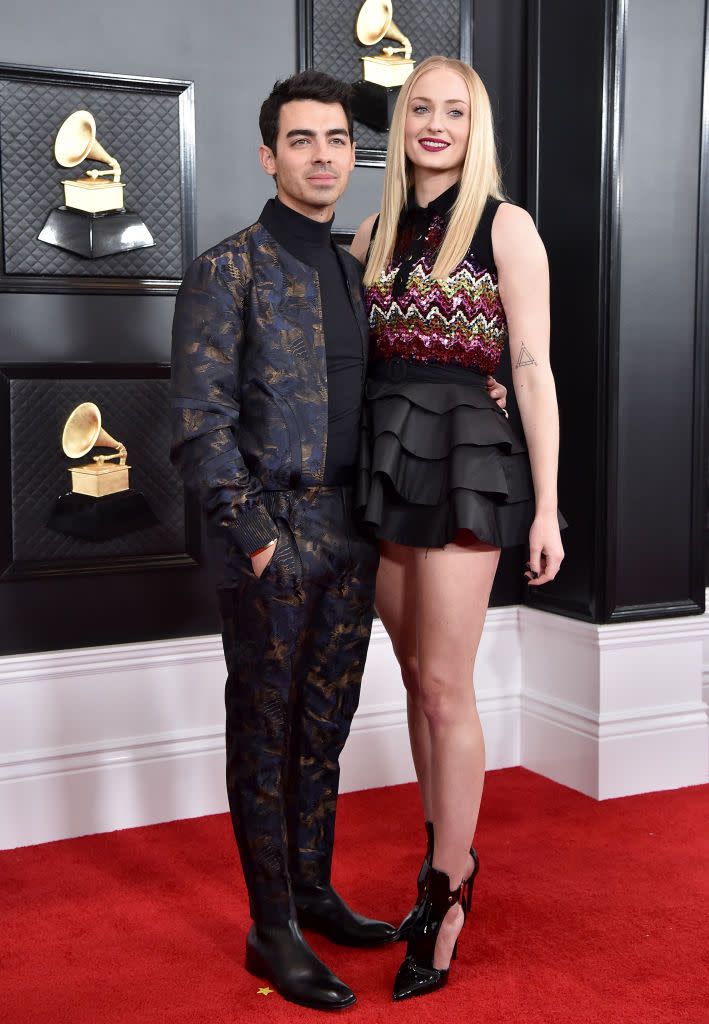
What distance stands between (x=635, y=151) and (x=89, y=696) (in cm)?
223

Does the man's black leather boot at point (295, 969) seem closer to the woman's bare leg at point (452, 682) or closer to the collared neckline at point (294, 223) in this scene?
the woman's bare leg at point (452, 682)

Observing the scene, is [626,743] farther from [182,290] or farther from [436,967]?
[182,290]

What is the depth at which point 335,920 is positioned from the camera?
2.36 meters

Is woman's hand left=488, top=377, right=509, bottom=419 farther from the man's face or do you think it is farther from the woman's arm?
the man's face

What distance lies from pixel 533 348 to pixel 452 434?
0.82ft

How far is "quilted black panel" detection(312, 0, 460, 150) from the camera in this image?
318cm

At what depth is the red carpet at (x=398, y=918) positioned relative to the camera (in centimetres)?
212

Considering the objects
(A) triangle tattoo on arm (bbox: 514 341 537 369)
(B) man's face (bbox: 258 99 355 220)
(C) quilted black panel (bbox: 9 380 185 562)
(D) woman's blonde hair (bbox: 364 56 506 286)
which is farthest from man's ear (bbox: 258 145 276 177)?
(C) quilted black panel (bbox: 9 380 185 562)

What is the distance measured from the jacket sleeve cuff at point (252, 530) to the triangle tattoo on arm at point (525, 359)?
2.00ft

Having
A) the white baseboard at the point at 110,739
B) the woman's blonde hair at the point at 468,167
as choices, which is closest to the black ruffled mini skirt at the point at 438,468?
the woman's blonde hair at the point at 468,167

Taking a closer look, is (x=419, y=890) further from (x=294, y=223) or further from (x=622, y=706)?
(x=294, y=223)

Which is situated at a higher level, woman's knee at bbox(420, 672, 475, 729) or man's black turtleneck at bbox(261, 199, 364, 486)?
man's black turtleneck at bbox(261, 199, 364, 486)

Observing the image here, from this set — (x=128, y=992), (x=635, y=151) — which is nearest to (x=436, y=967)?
(x=128, y=992)

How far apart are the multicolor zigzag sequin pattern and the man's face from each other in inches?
8.3
